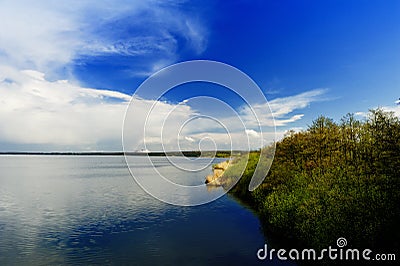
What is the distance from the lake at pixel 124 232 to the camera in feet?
61.4

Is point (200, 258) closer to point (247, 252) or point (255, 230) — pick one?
point (247, 252)

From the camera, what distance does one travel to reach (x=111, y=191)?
44.8 meters

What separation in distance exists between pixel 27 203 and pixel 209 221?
20.9 meters

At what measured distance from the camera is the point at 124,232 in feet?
79.0

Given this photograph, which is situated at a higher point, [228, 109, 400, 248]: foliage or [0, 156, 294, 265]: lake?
[228, 109, 400, 248]: foliage

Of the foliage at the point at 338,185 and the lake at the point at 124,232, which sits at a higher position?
the foliage at the point at 338,185

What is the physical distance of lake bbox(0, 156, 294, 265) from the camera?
18.7 m

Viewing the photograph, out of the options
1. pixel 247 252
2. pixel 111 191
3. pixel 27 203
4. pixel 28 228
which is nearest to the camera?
pixel 247 252

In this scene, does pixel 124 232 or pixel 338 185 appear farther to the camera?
pixel 124 232

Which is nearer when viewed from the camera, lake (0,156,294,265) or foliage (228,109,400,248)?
foliage (228,109,400,248)

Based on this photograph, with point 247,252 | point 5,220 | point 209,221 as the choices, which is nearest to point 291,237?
point 247,252

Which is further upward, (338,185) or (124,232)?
(338,185)

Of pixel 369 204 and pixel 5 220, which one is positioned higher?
pixel 369 204

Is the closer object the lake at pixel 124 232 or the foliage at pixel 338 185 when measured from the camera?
the foliage at pixel 338 185
